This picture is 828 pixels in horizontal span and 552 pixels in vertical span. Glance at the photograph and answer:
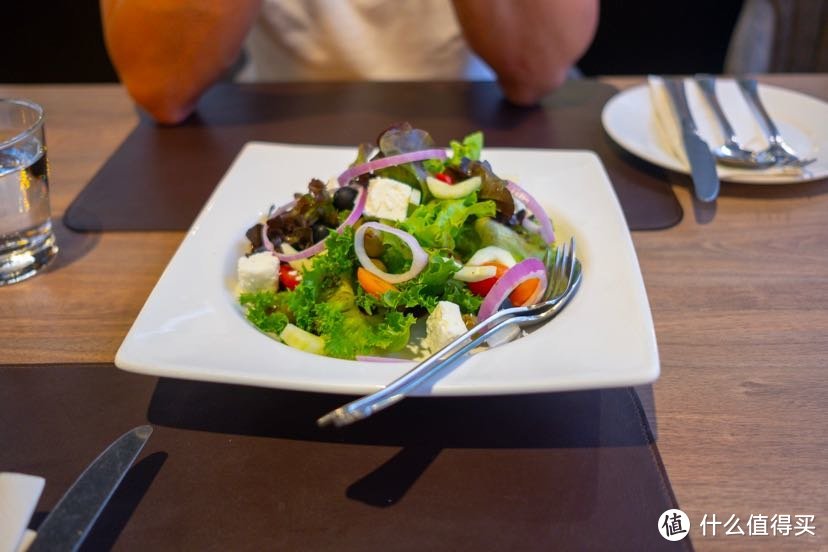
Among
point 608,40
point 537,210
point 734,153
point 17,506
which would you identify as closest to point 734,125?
point 734,153

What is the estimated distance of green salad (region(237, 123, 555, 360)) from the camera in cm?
93

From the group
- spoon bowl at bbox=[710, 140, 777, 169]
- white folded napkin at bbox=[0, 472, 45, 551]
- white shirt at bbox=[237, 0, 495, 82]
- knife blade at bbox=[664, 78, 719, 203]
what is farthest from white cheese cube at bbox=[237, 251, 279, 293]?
A: white shirt at bbox=[237, 0, 495, 82]

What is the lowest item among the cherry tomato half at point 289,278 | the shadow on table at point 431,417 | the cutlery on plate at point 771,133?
the cutlery on plate at point 771,133

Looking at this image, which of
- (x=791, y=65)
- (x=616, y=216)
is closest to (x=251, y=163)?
(x=616, y=216)

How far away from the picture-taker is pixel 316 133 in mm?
1658

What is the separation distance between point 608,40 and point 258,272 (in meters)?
3.19

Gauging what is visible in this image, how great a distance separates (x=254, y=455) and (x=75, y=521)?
194 millimetres

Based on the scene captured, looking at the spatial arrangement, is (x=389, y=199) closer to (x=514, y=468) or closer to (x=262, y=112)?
(x=514, y=468)

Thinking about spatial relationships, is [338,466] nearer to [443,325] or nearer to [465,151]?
Result: [443,325]

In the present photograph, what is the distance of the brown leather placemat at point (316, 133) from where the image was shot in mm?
1355

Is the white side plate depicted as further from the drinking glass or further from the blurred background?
the blurred background

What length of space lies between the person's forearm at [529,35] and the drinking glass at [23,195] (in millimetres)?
998

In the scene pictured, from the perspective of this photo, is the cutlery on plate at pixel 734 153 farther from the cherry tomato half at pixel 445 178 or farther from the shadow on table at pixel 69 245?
the shadow on table at pixel 69 245

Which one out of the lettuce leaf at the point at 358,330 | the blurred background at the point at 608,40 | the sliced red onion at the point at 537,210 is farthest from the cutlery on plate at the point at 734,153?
the blurred background at the point at 608,40
